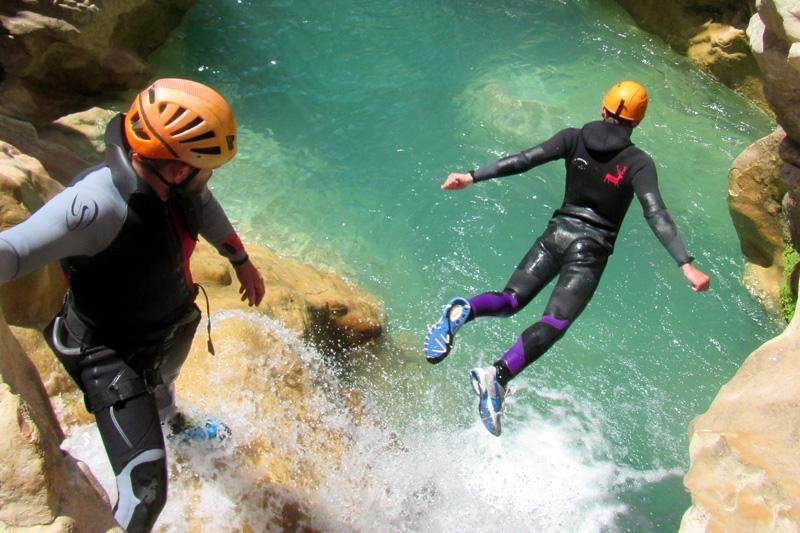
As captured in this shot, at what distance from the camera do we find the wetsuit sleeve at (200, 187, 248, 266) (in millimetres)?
2832

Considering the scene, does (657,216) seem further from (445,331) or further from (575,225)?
(445,331)

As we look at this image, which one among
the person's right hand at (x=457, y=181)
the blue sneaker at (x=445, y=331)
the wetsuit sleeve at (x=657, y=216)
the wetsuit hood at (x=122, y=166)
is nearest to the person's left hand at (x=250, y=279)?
the wetsuit hood at (x=122, y=166)

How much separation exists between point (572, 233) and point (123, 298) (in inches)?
115

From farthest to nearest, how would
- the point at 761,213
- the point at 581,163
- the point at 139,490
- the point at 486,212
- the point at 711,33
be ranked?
the point at 711,33 → the point at 486,212 → the point at 761,213 → the point at 581,163 → the point at 139,490

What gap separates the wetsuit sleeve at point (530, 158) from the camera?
173 inches

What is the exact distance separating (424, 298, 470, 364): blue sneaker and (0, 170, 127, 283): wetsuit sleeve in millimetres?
2277

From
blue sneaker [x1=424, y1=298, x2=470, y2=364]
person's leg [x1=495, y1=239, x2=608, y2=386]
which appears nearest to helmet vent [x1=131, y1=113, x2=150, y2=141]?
blue sneaker [x1=424, y1=298, x2=470, y2=364]

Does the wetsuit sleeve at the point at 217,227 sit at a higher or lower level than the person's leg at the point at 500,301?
higher

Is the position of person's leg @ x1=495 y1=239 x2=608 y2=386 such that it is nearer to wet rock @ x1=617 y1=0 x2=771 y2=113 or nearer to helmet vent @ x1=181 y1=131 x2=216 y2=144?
helmet vent @ x1=181 y1=131 x2=216 y2=144

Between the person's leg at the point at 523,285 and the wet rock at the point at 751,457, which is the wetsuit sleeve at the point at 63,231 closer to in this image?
the person's leg at the point at 523,285

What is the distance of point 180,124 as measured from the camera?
7.63ft

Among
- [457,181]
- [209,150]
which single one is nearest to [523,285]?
[457,181]

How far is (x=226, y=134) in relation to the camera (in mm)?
2459

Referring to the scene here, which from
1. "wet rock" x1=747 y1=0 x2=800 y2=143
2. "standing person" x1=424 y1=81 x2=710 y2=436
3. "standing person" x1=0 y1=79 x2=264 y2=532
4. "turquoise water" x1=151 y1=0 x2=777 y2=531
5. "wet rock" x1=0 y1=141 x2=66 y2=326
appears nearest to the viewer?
"standing person" x1=0 y1=79 x2=264 y2=532
